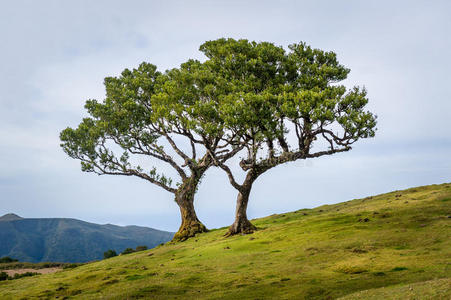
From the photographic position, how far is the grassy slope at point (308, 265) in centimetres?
1784

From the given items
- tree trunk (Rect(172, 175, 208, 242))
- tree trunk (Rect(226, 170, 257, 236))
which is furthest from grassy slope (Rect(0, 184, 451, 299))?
tree trunk (Rect(172, 175, 208, 242))

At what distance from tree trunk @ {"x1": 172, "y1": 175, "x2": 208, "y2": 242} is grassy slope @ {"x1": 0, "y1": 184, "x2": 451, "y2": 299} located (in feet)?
42.1

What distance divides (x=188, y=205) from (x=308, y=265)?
32.2m

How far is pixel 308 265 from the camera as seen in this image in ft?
76.9

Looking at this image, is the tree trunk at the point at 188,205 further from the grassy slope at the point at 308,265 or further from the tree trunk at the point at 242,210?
the grassy slope at the point at 308,265

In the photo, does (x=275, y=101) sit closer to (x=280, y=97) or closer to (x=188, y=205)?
(x=280, y=97)

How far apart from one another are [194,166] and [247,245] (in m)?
19.9

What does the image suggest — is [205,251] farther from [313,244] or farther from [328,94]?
[328,94]

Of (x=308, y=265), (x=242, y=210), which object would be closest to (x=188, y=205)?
(x=242, y=210)

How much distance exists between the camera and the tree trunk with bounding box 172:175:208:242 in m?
52.8

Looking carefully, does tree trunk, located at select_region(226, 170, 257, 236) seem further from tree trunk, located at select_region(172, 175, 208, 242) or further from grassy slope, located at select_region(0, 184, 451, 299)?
tree trunk, located at select_region(172, 175, 208, 242)

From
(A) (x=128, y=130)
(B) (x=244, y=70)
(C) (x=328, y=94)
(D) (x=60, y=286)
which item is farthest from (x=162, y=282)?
(A) (x=128, y=130)

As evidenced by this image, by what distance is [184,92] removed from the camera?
43.0 meters

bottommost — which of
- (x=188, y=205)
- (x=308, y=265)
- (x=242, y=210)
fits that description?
(x=308, y=265)
